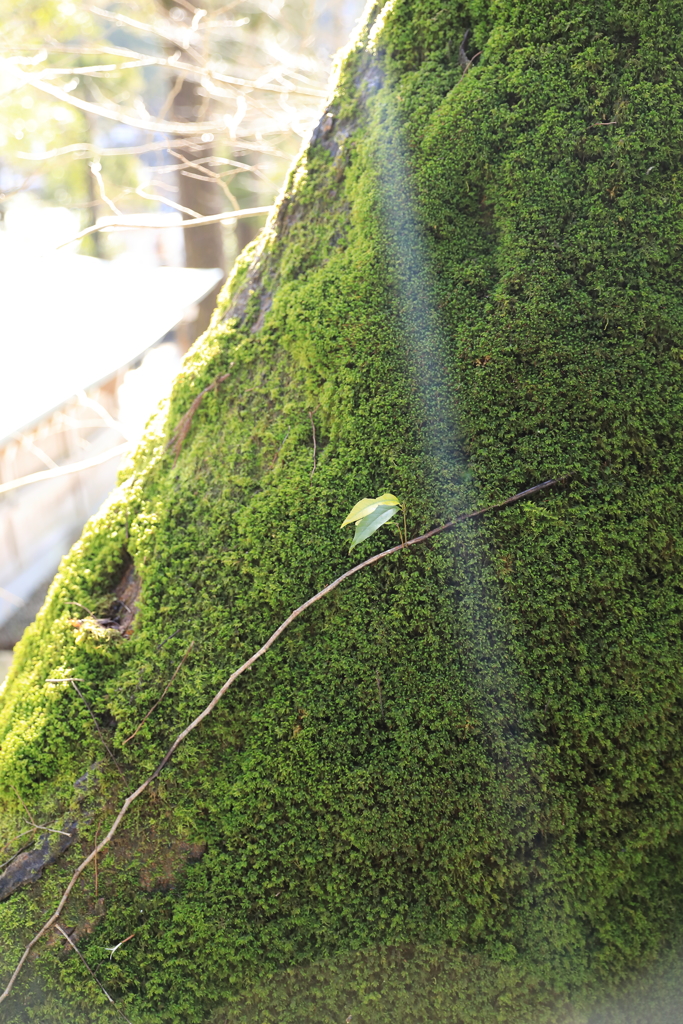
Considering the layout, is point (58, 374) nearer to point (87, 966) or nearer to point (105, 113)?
point (105, 113)

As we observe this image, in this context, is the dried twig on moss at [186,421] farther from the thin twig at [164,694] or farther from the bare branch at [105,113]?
the bare branch at [105,113]

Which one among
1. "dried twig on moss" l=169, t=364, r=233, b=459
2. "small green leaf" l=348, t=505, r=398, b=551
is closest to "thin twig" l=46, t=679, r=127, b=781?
"dried twig on moss" l=169, t=364, r=233, b=459

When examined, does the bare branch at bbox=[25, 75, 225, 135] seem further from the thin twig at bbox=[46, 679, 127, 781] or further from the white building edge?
the thin twig at bbox=[46, 679, 127, 781]

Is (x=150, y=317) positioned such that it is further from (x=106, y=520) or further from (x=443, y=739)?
(x=443, y=739)

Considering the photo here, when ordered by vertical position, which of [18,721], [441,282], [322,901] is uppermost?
[441,282]

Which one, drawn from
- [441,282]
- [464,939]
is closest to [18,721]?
[464,939]
